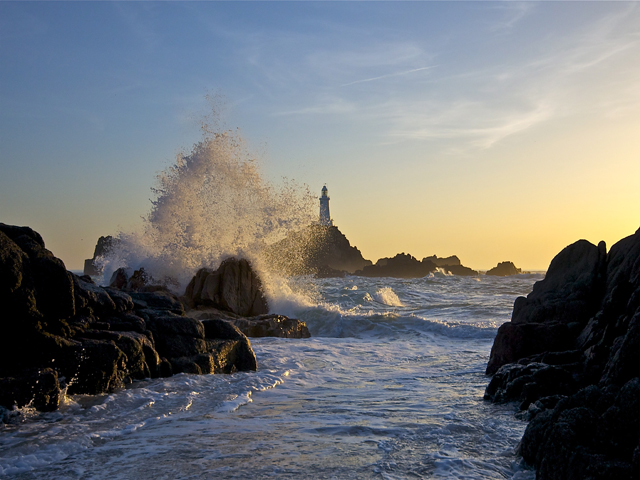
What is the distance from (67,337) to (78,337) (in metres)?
0.17

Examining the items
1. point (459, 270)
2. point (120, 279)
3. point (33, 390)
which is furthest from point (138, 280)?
point (459, 270)

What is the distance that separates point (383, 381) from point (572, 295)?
2.85 m

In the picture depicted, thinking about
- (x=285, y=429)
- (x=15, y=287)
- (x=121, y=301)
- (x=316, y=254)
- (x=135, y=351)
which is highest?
(x=316, y=254)

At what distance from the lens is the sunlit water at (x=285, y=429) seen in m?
3.38

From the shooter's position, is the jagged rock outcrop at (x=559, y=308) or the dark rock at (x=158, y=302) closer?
the jagged rock outcrop at (x=559, y=308)

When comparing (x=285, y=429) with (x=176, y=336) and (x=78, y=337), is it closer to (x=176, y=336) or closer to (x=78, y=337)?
(x=78, y=337)

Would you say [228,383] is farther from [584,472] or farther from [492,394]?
[584,472]

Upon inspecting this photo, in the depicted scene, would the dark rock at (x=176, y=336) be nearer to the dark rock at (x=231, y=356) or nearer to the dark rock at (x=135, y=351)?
the dark rock at (x=231, y=356)

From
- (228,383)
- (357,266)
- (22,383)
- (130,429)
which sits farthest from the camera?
(357,266)

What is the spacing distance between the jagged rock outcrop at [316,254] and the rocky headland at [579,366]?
9.93 m

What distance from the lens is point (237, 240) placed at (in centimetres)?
1573

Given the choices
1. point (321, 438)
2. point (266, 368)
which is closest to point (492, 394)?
point (321, 438)

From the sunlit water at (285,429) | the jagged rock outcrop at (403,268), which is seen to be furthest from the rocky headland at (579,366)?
the jagged rock outcrop at (403,268)

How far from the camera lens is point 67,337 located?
5.43 metres
